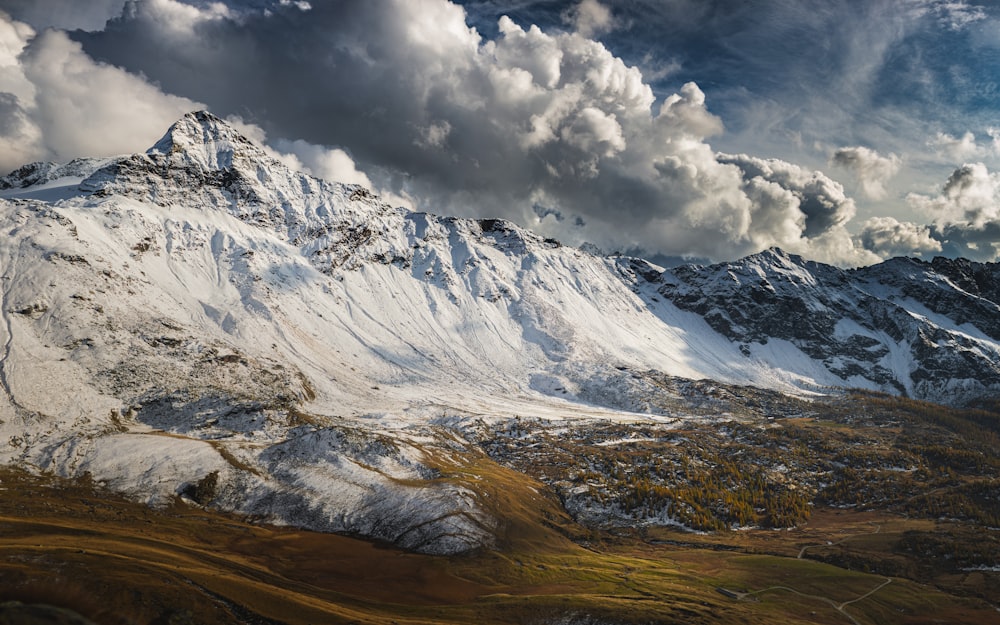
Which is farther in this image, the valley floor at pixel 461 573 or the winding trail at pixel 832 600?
the winding trail at pixel 832 600

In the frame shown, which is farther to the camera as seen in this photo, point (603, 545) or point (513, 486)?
point (513, 486)

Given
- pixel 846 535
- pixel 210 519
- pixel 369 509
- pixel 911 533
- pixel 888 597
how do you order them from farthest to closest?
pixel 846 535
pixel 911 533
pixel 369 509
pixel 210 519
pixel 888 597

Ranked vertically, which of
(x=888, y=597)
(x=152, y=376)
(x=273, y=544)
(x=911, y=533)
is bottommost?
(x=273, y=544)

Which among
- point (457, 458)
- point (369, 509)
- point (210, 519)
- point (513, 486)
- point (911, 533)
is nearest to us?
point (210, 519)

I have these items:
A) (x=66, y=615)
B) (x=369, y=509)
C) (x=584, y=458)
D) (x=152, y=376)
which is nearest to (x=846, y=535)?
(x=584, y=458)

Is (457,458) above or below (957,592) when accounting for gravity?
above

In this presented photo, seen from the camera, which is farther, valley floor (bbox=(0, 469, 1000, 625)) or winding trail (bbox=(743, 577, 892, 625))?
winding trail (bbox=(743, 577, 892, 625))

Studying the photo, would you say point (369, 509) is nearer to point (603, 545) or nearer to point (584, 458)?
point (603, 545)

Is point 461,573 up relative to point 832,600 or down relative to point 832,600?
down

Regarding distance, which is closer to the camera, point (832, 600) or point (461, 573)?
point (461, 573)

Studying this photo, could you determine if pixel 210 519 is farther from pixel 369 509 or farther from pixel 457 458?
pixel 457 458
